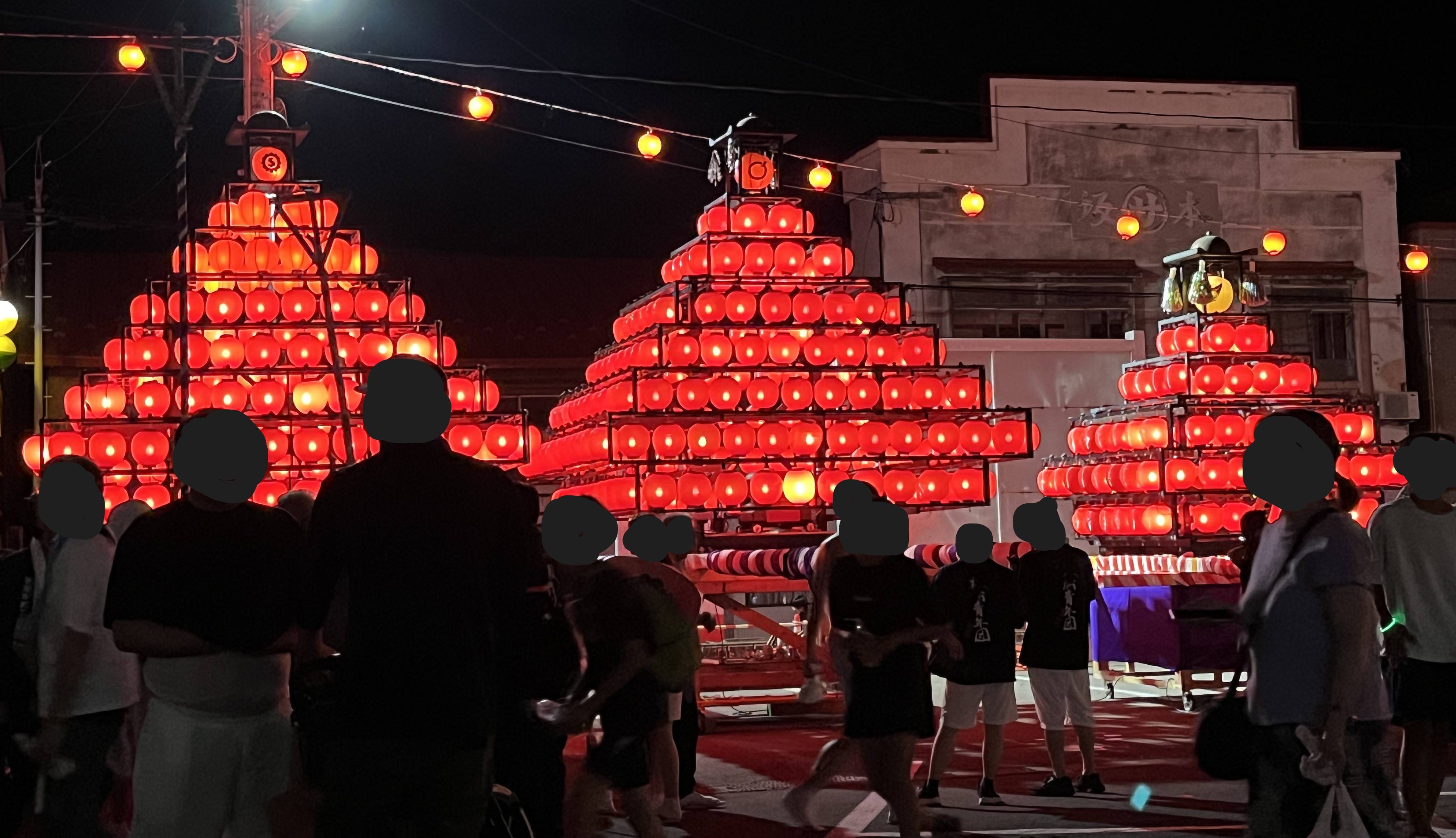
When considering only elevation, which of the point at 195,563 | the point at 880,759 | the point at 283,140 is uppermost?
the point at 283,140

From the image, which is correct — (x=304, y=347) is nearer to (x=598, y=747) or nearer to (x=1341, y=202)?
(x=598, y=747)

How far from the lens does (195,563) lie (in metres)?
4.77

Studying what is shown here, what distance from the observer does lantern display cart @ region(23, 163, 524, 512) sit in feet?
62.4

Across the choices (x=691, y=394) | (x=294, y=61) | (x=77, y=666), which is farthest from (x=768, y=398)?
(x=77, y=666)

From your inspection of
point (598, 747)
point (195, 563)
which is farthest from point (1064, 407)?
point (195, 563)

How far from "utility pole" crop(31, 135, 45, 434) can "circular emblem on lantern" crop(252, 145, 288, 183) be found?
157 inches

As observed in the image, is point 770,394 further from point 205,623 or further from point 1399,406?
point 205,623

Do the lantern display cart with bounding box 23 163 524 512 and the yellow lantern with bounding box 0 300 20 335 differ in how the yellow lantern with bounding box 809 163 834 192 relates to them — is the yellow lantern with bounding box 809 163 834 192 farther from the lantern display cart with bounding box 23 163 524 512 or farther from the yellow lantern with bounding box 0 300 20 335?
the yellow lantern with bounding box 0 300 20 335

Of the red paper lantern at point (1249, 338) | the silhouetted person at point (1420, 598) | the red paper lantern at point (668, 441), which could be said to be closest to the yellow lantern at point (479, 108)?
the red paper lantern at point (668, 441)

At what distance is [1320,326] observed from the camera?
29688mm

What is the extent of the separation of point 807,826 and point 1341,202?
23.7m

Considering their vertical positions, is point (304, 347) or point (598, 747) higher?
point (304, 347)

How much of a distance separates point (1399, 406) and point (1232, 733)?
2573cm

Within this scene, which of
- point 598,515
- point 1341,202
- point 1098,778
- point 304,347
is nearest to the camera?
point 598,515
